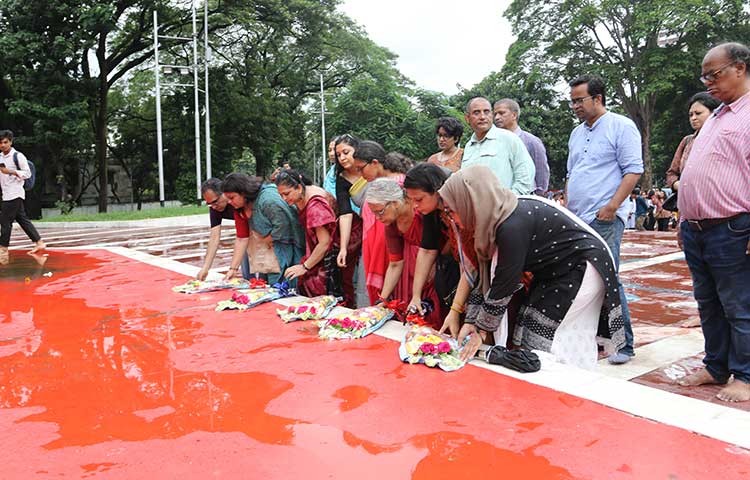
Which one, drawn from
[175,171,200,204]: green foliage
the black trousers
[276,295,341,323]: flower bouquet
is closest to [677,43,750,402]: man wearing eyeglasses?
[276,295,341,323]: flower bouquet

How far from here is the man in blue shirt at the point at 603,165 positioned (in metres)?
3.47

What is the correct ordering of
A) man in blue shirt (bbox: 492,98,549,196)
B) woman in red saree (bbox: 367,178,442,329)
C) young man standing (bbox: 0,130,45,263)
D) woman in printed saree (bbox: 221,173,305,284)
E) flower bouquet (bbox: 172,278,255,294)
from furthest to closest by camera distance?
young man standing (bbox: 0,130,45,263) → flower bouquet (bbox: 172,278,255,294) → man in blue shirt (bbox: 492,98,549,196) → woman in printed saree (bbox: 221,173,305,284) → woman in red saree (bbox: 367,178,442,329)

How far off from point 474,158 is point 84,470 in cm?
315

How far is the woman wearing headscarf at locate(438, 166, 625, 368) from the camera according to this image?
2635 millimetres

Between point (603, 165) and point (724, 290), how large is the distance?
117 centimetres

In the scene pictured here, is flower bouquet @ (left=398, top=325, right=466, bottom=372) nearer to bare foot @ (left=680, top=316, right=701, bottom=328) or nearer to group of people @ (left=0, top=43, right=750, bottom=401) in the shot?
group of people @ (left=0, top=43, right=750, bottom=401)

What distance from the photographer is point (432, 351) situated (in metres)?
2.93

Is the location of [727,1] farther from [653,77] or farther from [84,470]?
[84,470]

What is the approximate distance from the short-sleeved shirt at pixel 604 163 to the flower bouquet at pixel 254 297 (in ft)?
7.59

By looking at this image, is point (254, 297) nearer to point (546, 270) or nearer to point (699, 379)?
point (546, 270)

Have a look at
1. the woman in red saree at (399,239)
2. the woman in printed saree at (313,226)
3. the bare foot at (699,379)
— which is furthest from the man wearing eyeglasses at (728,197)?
the woman in printed saree at (313,226)

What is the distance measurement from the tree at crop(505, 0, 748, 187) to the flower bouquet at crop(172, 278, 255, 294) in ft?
57.8

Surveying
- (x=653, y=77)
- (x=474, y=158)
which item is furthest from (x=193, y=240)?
(x=653, y=77)

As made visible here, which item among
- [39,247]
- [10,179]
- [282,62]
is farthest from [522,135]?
[282,62]
